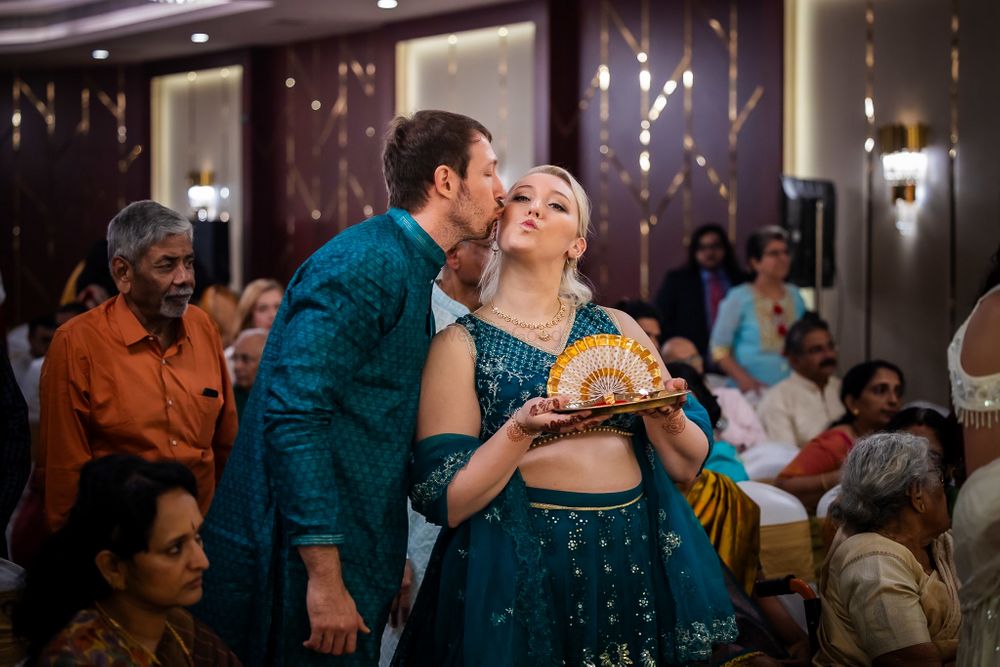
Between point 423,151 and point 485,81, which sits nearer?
point 423,151

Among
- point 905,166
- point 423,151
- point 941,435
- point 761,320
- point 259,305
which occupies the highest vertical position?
point 905,166

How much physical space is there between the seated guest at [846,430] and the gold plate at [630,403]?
229cm

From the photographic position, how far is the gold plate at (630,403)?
7.53 ft

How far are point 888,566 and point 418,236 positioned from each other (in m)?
1.53

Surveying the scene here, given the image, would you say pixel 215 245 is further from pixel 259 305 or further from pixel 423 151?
pixel 423 151

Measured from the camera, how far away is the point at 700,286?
782 centimetres

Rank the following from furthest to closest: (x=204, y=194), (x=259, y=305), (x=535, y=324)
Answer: (x=204, y=194), (x=259, y=305), (x=535, y=324)

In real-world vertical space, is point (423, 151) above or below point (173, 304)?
above

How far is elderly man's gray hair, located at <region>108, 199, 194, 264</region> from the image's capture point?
312 centimetres

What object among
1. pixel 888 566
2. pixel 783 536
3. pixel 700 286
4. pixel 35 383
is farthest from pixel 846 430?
pixel 35 383

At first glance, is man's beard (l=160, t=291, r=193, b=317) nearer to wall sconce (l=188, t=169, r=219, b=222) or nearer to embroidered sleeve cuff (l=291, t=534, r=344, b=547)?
embroidered sleeve cuff (l=291, t=534, r=344, b=547)

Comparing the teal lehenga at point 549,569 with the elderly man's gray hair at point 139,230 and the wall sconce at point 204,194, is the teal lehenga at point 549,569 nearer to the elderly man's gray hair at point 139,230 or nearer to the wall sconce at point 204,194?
the elderly man's gray hair at point 139,230

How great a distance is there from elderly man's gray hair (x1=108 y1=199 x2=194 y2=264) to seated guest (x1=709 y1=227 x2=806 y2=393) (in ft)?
14.4

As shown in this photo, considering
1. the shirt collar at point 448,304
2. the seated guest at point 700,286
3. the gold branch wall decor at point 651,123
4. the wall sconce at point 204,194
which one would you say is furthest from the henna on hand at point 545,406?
the wall sconce at point 204,194
